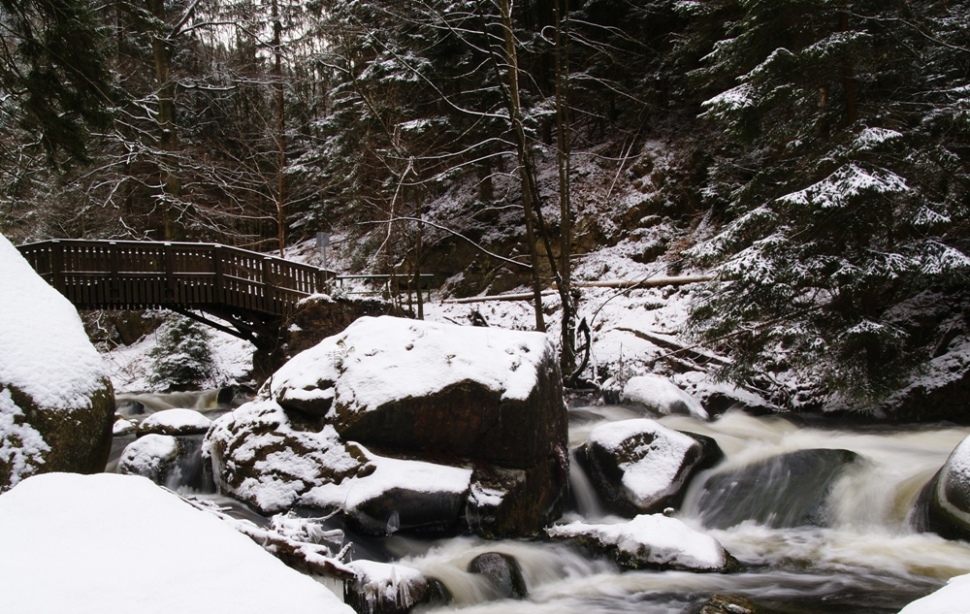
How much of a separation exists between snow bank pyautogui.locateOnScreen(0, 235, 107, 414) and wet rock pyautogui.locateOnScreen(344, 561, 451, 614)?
6.70 feet

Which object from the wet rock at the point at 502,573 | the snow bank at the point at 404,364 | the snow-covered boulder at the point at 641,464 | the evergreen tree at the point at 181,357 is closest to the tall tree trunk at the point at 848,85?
the snow-covered boulder at the point at 641,464

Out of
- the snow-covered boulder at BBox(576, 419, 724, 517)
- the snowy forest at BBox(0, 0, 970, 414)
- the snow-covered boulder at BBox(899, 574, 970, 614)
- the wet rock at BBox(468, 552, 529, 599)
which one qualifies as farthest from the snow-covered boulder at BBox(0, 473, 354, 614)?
the snowy forest at BBox(0, 0, 970, 414)

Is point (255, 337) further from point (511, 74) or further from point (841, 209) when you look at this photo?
point (841, 209)

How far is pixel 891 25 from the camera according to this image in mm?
9109

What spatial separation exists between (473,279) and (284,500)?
13.2 meters

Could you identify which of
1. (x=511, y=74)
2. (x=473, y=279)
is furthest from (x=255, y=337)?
(x=511, y=74)

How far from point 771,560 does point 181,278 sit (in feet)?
41.0

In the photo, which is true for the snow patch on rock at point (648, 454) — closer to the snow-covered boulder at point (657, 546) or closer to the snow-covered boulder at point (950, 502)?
the snow-covered boulder at point (657, 546)

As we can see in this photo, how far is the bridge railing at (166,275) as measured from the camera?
12922 millimetres

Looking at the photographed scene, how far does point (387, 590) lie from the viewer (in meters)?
4.31

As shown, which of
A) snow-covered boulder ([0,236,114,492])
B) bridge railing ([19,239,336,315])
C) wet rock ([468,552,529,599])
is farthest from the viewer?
bridge railing ([19,239,336,315])

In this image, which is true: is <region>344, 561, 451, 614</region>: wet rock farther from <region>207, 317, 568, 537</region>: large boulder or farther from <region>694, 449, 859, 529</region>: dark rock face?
<region>694, 449, 859, 529</region>: dark rock face

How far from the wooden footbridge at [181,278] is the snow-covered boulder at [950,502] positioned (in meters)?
11.8

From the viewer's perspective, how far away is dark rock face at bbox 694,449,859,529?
648cm
